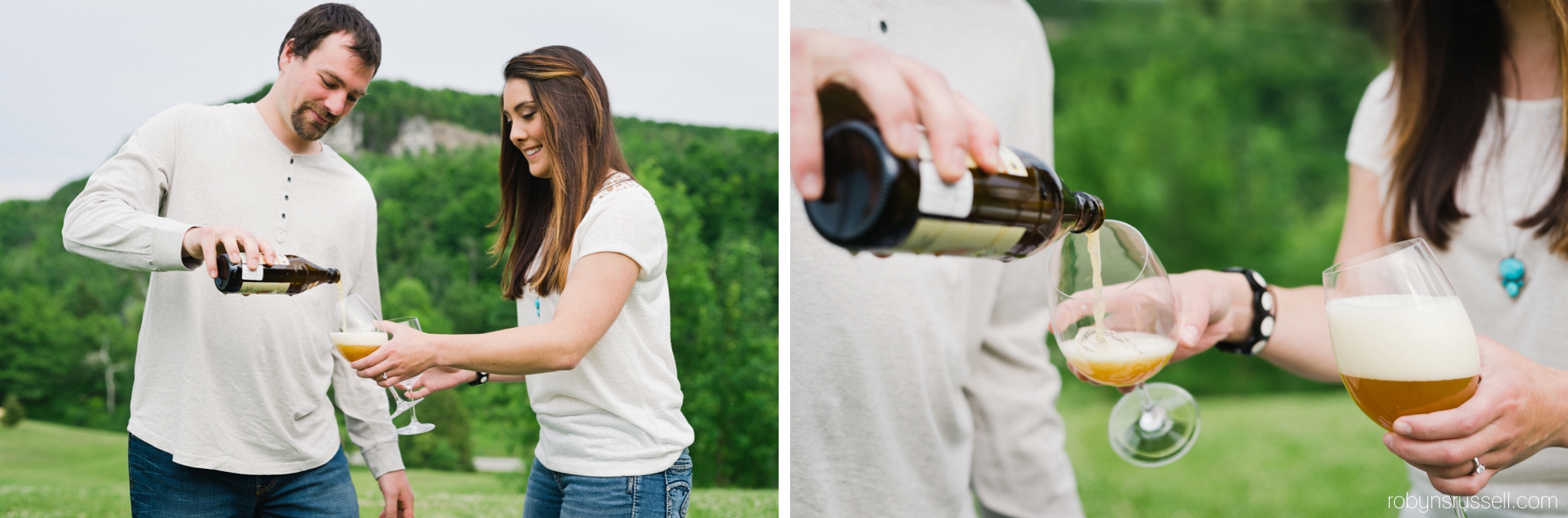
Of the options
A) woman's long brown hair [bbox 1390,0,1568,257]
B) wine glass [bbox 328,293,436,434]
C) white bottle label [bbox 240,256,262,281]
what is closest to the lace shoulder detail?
wine glass [bbox 328,293,436,434]

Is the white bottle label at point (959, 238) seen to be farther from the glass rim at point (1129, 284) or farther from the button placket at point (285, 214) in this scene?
the button placket at point (285, 214)

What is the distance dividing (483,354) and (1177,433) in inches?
44.4

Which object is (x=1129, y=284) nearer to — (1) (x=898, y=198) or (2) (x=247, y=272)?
(1) (x=898, y=198)

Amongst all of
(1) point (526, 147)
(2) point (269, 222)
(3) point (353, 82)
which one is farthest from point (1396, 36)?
(2) point (269, 222)

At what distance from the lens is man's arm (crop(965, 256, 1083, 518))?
5.50 feet

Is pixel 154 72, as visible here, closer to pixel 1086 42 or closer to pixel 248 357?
pixel 248 357

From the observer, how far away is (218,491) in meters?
1.75

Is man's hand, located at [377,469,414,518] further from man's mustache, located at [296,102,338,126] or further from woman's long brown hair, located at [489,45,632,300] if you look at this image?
man's mustache, located at [296,102,338,126]

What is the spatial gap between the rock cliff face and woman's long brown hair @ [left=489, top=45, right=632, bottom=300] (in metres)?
1.88

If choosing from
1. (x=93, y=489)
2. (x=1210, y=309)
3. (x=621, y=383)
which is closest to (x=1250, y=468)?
(x=1210, y=309)

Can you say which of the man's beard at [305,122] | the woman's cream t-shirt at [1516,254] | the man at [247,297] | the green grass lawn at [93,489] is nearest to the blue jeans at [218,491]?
the man at [247,297]

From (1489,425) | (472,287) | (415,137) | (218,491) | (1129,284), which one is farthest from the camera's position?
(472,287)

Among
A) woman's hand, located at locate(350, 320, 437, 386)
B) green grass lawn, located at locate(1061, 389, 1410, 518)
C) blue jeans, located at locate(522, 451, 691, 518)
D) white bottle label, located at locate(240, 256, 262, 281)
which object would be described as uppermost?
white bottle label, located at locate(240, 256, 262, 281)

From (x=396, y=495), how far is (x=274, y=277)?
587 mm
